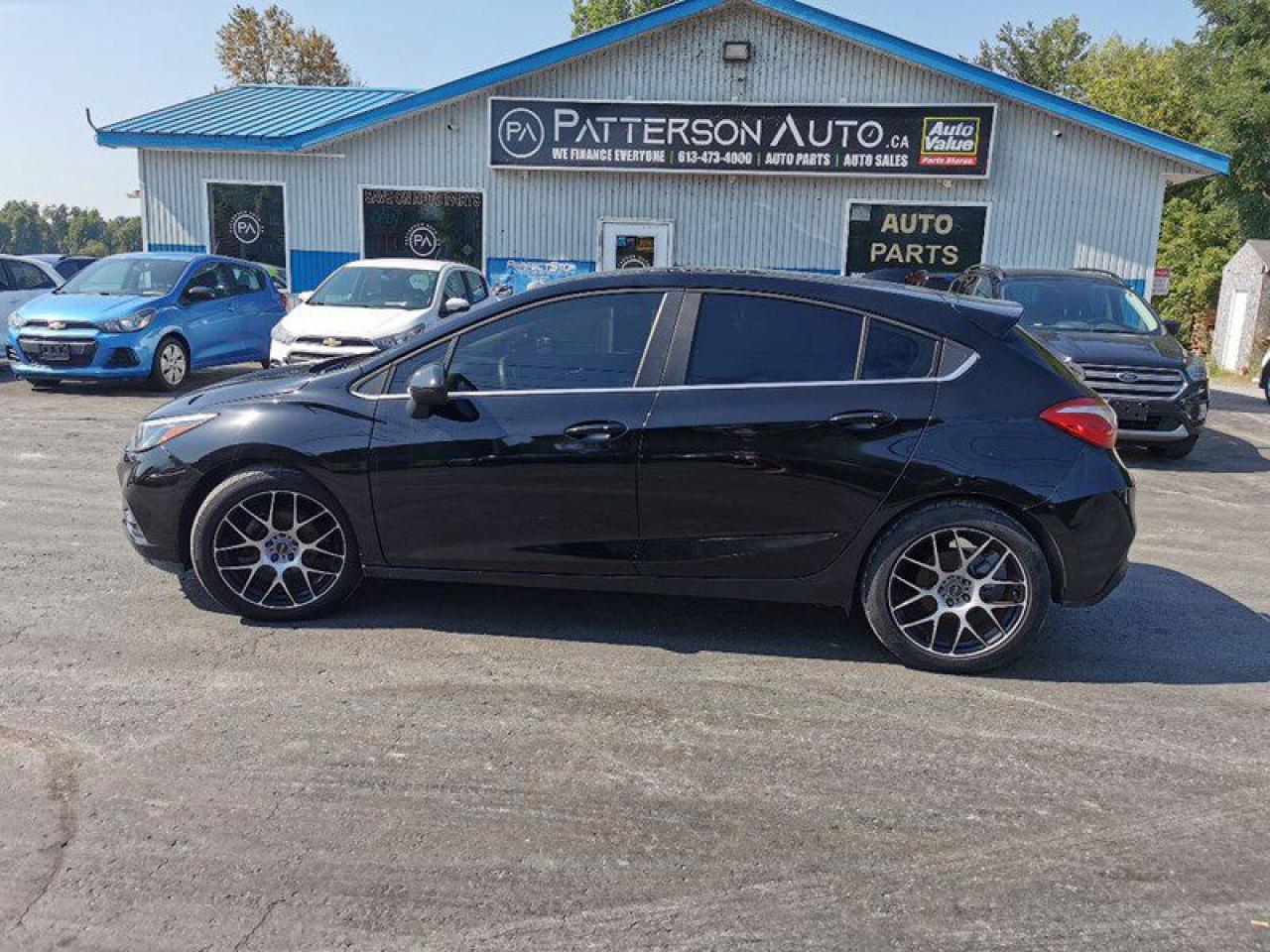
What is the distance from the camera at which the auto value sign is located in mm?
16391

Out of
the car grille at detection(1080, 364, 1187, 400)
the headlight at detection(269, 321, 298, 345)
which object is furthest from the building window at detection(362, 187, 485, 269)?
the car grille at detection(1080, 364, 1187, 400)

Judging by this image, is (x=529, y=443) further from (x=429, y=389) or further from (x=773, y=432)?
(x=773, y=432)

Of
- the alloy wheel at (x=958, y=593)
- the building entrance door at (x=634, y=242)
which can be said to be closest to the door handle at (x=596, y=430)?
the alloy wheel at (x=958, y=593)

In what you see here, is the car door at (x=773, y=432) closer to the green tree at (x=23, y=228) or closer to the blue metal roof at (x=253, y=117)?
the blue metal roof at (x=253, y=117)

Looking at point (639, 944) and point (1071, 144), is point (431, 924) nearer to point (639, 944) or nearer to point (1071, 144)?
point (639, 944)

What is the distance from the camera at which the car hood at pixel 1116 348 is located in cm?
982

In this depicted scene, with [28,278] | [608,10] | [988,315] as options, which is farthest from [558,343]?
[608,10]

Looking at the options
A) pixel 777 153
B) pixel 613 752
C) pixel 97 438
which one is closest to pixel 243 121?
pixel 777 153

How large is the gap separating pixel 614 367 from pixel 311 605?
1805 mm

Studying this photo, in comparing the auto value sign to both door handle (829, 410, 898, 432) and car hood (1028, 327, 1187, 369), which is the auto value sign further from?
door handle (829, 410, 898, 432)

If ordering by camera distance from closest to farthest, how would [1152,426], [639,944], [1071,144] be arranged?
[639,944] < [1152,426] < [1071,144]

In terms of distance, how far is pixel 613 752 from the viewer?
3.72 metres

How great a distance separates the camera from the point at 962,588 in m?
4.52

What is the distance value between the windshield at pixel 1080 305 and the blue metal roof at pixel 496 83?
5.52 metres
